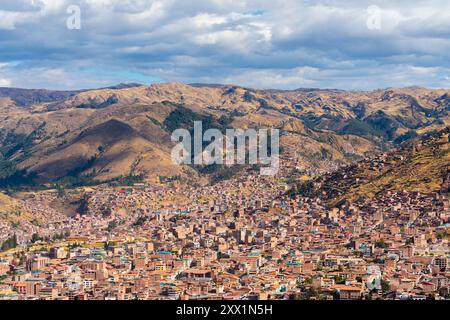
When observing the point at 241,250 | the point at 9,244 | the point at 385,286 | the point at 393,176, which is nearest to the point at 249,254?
the point at 241,250

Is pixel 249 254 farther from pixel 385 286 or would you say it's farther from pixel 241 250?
pixel 385 286

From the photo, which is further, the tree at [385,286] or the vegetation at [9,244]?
the vegetation at [9,244]

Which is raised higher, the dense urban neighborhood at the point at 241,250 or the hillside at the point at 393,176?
the hillside at the point at 393,176

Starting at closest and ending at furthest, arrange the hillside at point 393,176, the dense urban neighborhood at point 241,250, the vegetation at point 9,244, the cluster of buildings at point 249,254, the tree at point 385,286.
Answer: the tree at point 385,286 → the cluster of buildings at point 249,254 → the dense urban neighborhood at point 241,250 → the vegetation at point 9,244 → the hillside at point 393,176

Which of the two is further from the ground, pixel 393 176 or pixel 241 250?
pixel 393 176

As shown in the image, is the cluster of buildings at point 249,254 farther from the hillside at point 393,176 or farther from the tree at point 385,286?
the hillside at point 393,176

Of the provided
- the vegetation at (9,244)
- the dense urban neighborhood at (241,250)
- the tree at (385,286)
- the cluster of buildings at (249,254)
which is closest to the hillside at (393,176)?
the dense urban neighborhood at (241,250)

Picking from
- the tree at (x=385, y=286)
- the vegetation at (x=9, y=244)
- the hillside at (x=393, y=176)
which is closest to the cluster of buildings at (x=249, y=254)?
the tree at (x=385, y=286)

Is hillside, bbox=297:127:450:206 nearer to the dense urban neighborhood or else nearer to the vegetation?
the dense urban neighborhood

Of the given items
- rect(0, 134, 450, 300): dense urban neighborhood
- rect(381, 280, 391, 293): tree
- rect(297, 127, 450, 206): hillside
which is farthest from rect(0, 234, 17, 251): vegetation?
rect(381, 280, 391, 293): tree

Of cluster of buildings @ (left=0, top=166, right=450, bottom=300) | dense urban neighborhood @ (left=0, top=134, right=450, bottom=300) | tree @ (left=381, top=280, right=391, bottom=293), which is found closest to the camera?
tree @ (left=381, top=280, right=391, bottom=293)

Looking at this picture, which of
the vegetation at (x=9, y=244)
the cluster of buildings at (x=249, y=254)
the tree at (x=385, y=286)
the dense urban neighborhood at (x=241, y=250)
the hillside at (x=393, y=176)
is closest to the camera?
the tree at (x=385, y=286)
